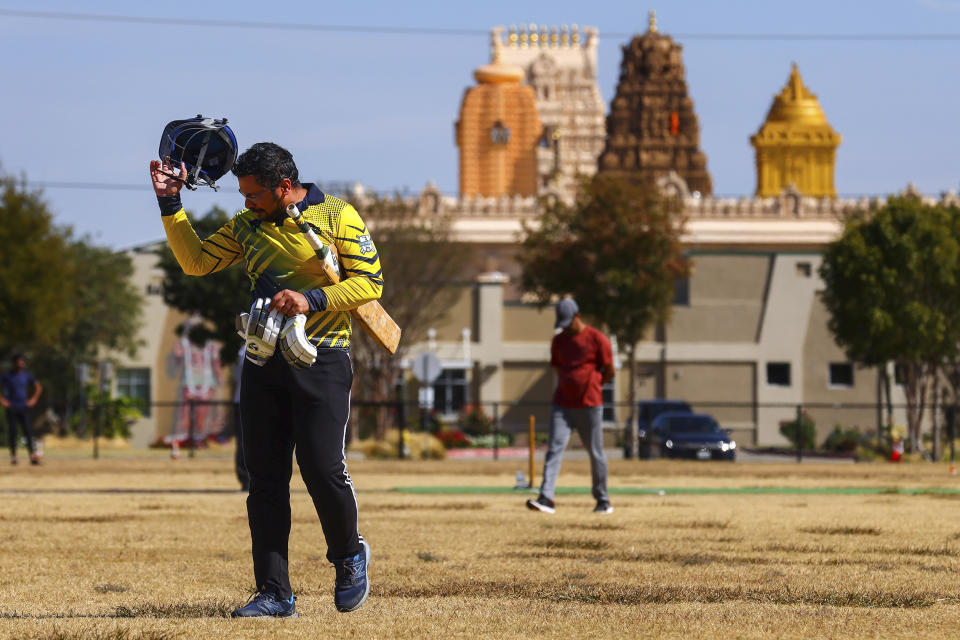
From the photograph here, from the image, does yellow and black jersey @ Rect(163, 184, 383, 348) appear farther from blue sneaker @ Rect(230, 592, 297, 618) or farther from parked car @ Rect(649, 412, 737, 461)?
parked car @ Rect(649, 412, 737, 461)

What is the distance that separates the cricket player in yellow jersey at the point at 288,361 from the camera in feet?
21.9

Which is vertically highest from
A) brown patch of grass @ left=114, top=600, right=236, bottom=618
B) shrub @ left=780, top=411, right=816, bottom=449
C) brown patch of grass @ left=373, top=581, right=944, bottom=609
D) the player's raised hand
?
the player's raised hand

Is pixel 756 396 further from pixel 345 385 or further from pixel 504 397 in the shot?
pixel 345 385

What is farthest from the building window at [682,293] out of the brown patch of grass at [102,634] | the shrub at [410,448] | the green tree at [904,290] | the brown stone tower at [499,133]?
the brown stone tower at [499,133]

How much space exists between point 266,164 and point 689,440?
100 ft

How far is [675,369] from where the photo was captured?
59.0 metres

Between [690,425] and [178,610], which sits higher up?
[690,425]

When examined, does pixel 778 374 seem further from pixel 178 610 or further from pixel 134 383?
pixel 178 610

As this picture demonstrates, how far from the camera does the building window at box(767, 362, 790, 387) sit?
192ft

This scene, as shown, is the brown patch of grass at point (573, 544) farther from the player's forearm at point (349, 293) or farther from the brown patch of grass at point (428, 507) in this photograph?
the player's forearm at point (349, 293)

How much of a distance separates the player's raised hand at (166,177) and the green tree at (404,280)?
44833 millimetres

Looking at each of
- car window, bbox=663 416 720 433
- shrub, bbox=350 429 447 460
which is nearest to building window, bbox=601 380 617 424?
car window, bbox=663 416 720 433

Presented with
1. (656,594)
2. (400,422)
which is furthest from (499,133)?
(656,594)

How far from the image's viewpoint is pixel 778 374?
5850 centimetres
